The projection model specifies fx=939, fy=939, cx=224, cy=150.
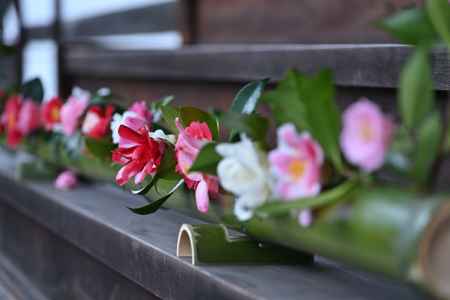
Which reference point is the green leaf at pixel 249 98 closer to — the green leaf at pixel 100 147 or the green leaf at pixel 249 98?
the green leaf at pixel 249 98

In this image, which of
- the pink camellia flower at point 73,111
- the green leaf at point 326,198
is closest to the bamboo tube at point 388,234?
the green leaf at point 326,198

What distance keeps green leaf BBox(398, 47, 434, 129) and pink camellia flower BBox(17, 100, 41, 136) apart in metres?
1.45

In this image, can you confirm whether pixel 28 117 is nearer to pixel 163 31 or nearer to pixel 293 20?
pixel 163 31

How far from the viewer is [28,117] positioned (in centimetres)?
199

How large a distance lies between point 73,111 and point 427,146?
1.20m

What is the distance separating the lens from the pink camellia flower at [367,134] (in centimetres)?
62

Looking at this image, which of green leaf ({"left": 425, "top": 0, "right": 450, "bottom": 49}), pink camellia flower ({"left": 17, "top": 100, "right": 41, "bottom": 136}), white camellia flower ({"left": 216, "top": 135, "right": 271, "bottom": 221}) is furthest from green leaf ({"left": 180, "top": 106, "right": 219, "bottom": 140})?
pink camellia flower ({"left": 17, "top": 100, "right": 41, "bottom": 136})

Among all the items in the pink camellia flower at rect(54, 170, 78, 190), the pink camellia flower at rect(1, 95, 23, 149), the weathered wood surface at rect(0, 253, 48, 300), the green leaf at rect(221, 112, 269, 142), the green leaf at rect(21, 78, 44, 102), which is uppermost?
the green leaf at rect(221, 112, 269, 142)

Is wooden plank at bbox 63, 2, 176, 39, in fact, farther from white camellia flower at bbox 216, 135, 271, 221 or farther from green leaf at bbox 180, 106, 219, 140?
white camellia flower at bbox 216, 135, 271, 221

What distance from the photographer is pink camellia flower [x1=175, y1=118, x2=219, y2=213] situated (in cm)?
92

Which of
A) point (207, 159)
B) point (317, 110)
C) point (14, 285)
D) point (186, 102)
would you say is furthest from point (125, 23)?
point (317, 110)

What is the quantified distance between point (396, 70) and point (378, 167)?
641mm

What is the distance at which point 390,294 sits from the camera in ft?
2.75

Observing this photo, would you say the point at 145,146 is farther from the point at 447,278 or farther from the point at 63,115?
the point at 63,115
